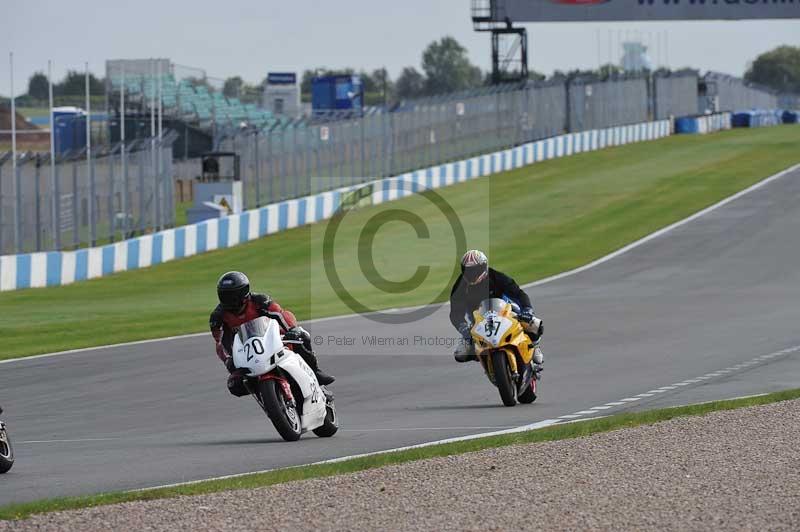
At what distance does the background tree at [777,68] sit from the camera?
Answer: 189250mm

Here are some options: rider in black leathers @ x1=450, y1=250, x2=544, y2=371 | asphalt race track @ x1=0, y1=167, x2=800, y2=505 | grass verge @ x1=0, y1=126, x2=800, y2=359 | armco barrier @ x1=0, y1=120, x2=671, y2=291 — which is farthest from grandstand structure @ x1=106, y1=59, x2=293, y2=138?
rider in black leathers @ x1=450, y1=250, x2=544, y2=371

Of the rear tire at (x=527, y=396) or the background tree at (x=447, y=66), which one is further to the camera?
the background tree at (x=447, y=66)

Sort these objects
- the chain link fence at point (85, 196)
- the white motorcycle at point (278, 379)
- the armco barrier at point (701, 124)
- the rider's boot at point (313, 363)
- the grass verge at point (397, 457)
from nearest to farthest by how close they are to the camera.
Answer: the grass verge at point (397, 457) < the white motorcycle at point (278, 379) < the rider's boot at point (313, 363) < the chain link fence at point (85, 196) < the armco barrier at point (701, 124)

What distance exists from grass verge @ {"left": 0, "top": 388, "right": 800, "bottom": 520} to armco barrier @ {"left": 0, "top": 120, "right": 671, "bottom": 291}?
17.9 m

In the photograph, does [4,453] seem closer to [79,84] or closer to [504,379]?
[504,379]

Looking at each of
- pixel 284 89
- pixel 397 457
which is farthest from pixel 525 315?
pixel 284 89

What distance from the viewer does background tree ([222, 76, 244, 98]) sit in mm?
57409

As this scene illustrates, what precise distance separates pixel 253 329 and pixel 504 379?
3155mm

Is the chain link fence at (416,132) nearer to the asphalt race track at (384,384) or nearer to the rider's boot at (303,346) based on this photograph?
the asphalt race track at (384,384)

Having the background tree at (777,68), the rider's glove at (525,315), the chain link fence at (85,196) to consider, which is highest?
the background tree at (777,68)

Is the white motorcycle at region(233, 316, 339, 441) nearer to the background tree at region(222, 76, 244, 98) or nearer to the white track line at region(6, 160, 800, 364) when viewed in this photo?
the white track line at region(6, 160, 800, 364)

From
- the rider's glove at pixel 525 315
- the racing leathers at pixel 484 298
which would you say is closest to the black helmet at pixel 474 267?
the racing leathers at pixel 484 298

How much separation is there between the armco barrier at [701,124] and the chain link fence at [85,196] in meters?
41.9

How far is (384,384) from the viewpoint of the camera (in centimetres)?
1570
